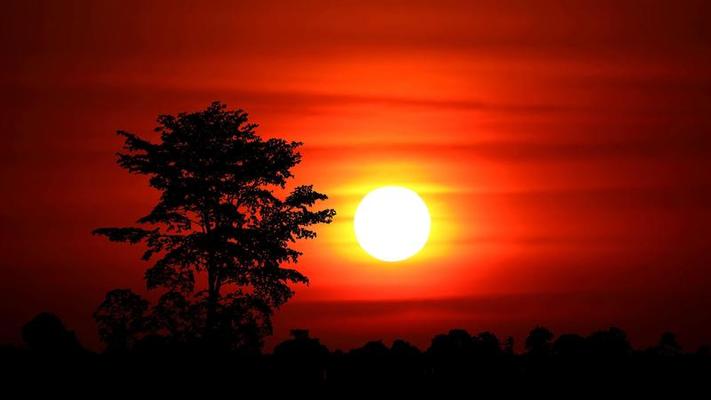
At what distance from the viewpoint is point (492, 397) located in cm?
5941

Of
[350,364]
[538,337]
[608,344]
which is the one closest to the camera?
[350,364]

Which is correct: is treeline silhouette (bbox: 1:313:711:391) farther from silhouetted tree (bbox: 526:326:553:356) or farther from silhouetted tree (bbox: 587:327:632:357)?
silhouetted tree (bbox: 526:326:553:356)

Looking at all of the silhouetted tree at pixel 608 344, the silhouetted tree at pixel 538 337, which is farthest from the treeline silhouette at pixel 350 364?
the silhouetted tree at pixel 538 337

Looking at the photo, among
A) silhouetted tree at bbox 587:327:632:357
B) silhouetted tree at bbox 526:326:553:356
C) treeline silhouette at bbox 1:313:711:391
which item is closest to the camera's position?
treeline silhouette at bbox 1:313:711:391

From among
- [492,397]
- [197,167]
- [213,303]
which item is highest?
[197,167]

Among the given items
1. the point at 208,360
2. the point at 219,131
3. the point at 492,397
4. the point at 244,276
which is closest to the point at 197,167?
the point at 219,131

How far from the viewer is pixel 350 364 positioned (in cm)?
6369

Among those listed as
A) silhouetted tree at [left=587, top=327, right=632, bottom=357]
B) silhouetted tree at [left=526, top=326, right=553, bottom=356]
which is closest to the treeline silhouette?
silhouetted tree at [left=587, top=327, right=632, bottom=357]

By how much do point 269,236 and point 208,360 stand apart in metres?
10.8

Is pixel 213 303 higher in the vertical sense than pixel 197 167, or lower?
lower

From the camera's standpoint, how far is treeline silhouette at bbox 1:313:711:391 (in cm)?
5666

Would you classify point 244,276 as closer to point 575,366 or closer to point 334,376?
point 334,376

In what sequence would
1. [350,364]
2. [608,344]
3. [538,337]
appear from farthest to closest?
1. [538,337]
2. [608,344]
3. [350,364]

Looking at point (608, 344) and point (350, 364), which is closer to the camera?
point (350, 364)
